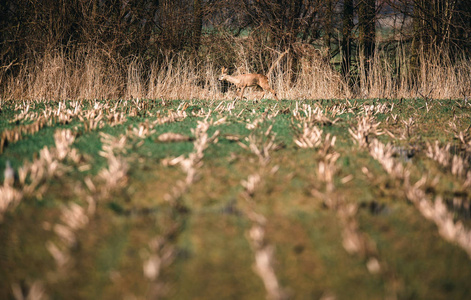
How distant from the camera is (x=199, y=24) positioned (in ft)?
37.7

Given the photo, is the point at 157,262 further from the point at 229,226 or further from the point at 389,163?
the point at 389,163

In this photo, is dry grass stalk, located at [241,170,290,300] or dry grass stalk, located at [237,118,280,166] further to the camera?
dry grass stalk, located at [237,118,280,166]

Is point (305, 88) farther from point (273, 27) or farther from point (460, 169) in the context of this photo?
point (460, 169)

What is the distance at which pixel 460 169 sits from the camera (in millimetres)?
1648

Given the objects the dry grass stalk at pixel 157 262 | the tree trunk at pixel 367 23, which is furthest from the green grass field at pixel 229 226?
the tree trunk at pixel 367 23

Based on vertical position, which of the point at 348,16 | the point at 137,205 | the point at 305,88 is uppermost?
the point at 348,16

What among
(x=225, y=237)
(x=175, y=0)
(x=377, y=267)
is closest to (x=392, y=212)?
(x=377, y=267)

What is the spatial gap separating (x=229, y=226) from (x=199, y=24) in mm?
11437

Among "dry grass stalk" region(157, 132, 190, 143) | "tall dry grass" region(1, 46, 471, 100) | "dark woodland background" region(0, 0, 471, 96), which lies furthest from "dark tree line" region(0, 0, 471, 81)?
"dry grass stalk" region(157, 132, 190, 143)

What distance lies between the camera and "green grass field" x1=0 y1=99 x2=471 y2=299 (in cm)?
81

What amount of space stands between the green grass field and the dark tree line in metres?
6.07

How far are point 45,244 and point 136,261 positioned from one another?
29 cm

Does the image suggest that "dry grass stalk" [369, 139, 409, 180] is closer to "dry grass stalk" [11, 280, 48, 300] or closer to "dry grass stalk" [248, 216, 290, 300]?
"dry grass stalk" [248, 216, 290, 300]

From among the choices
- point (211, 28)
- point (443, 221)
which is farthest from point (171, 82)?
point (443, 221)
